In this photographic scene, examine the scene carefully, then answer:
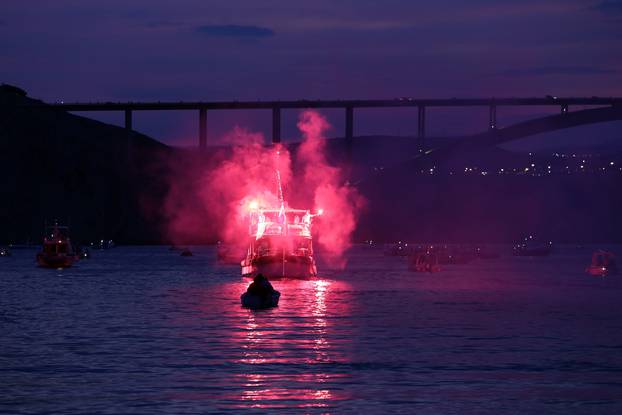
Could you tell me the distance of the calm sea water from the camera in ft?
104

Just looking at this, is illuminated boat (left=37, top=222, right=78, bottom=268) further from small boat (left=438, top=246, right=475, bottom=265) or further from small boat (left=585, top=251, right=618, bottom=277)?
small boat (left=438, top=246, right=475, bottom=265)

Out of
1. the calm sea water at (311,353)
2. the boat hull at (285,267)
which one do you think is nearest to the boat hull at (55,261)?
the boat hull at (285,267)

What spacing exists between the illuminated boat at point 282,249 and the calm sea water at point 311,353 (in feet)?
25.2

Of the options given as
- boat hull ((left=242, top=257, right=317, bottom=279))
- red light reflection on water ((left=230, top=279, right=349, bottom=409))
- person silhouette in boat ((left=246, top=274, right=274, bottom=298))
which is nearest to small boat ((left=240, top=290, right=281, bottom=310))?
person silhouette in boat ((left=246, top=274, right=274, bottom=298))

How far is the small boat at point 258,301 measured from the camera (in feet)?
217

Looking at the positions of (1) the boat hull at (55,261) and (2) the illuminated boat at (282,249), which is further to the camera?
(1) the boat hull at (55,261)

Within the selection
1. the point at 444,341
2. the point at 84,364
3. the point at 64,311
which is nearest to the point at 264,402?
the point at 84,364

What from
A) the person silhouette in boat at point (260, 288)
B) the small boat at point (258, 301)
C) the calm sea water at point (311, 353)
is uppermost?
the person silhouette in boat at point (260, 288)

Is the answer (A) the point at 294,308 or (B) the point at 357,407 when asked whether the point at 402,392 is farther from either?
(A) the point at 294,308

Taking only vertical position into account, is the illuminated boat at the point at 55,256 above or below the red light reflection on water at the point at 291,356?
above

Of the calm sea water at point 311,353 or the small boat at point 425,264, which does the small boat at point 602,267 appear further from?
the calm sea water at point 311,353

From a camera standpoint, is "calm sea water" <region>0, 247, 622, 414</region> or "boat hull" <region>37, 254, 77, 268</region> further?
"boat hull" <region>37, 254, 77, 268</region>

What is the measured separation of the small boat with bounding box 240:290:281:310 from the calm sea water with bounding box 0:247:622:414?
1.68 feet

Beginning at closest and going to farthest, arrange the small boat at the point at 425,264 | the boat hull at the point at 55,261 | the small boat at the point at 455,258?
1. the boat hull at the point at 55,261
2. the small boat at the point at 425,264
3. the small boat at the point at 455,258
